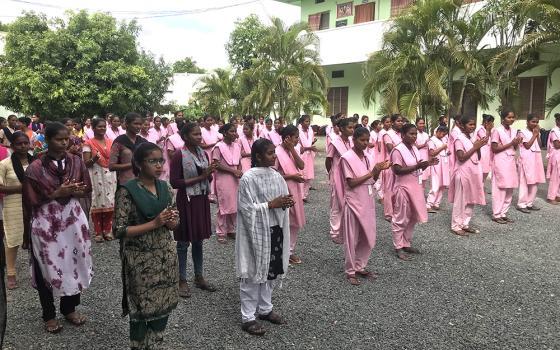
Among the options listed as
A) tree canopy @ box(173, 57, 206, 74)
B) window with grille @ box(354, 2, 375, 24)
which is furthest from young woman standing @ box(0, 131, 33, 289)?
tree canopy @ box(173, 57, 206, 74)

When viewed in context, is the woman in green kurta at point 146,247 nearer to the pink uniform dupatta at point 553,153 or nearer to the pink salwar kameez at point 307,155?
the pink salwar kameez at point 307,155

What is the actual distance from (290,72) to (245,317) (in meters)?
13.6

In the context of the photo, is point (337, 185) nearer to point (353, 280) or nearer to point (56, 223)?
point (353, 280)

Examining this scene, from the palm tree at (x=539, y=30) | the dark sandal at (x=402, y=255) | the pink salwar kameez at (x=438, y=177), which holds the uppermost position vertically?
the palm tree at (x=539, y=30)

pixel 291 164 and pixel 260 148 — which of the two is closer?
pixel 260 148

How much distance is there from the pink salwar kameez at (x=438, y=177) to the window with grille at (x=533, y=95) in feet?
27.5

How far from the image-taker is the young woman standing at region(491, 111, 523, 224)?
7.43 meters

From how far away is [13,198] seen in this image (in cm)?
458

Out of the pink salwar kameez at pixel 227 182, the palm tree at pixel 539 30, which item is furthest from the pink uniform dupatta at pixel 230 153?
the palm tree at pixel 539 30

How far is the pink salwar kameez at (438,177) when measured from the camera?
8461mm

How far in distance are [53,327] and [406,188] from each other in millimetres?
4004

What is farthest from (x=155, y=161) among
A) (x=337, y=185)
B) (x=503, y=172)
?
(x=503, y=172)

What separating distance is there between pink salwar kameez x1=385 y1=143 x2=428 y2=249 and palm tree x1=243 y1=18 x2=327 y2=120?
10.8 metres

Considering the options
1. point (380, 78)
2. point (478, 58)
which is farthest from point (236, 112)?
point (478, 58)
